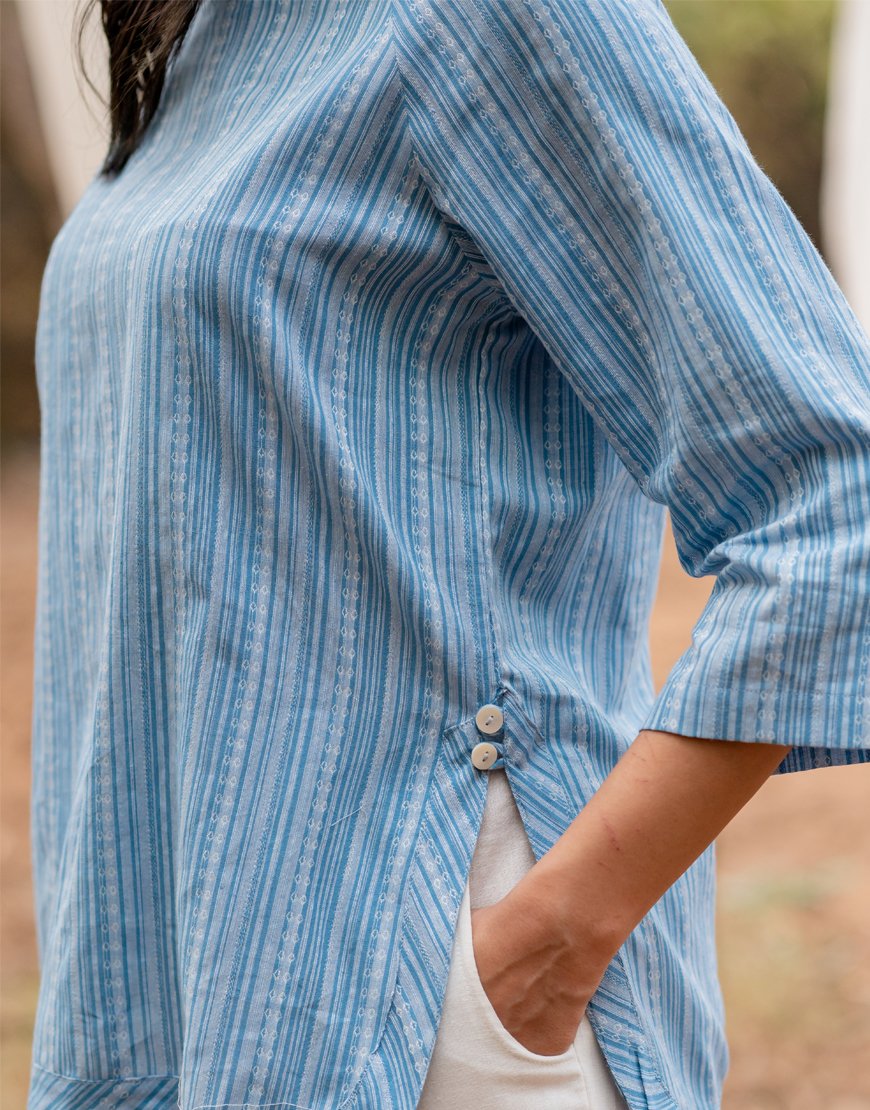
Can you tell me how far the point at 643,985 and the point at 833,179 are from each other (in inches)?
165

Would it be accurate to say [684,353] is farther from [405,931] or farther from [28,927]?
[28,927]

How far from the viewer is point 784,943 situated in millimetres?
2596

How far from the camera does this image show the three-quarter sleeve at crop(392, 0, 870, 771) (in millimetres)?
566

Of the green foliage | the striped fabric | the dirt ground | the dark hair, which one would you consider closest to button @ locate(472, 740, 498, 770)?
the striped fabric

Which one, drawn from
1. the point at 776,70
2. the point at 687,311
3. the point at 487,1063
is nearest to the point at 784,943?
the point at 487,1063

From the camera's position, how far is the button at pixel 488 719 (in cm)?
66

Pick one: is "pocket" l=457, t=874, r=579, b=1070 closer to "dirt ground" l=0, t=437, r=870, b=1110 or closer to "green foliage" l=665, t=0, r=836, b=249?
"dirt ground" l=0, t=437, r=870, b=1110

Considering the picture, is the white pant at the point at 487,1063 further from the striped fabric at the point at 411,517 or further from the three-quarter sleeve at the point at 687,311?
the three-quarter sleeve at the point at 687,311

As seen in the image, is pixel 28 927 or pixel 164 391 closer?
pixel 164 391

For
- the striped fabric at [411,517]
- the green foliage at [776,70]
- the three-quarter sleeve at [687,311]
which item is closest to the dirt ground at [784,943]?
the striped fabric at [411,517]

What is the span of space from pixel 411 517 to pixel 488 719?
129 millimetres

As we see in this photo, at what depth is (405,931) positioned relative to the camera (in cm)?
64

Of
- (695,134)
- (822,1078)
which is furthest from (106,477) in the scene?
(822,1078)

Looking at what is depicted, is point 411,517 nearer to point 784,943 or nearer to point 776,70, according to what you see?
point 784,943
